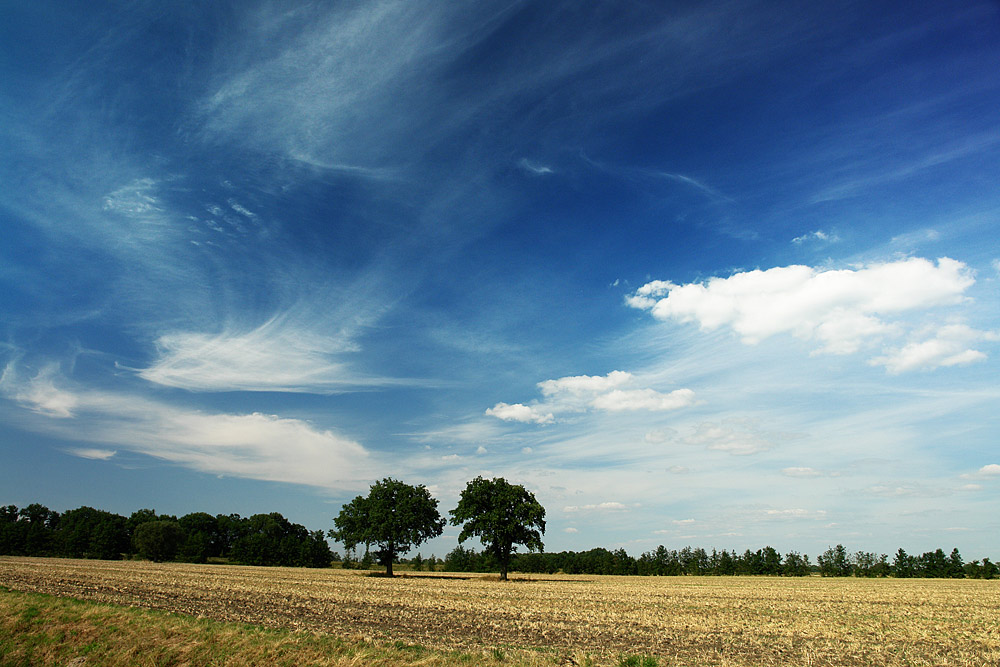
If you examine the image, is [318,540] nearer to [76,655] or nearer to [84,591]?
[84,591]

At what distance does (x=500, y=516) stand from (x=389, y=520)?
1498cm

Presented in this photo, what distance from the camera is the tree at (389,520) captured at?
6419 centimetres

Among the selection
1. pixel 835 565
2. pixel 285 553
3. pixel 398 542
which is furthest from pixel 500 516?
pixel 835 565

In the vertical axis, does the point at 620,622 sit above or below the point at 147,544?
above

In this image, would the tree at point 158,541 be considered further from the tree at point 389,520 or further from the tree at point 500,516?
the tree at point 500,516

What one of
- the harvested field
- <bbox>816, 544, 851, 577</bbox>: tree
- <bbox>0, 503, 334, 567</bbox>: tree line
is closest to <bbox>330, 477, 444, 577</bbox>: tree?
the harvested field

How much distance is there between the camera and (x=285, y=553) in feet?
364

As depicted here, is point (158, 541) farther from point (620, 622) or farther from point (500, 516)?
point (620, 622)

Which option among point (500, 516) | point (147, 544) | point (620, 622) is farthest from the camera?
point (147, 544)

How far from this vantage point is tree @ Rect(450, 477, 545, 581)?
5997 centimetres

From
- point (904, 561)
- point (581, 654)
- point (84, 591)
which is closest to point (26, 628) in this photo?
point (84, 591)

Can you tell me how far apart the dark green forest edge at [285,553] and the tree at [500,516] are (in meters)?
51.8

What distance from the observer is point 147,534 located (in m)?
102

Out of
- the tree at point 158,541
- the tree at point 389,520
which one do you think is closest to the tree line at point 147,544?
the tree at point 158,541
